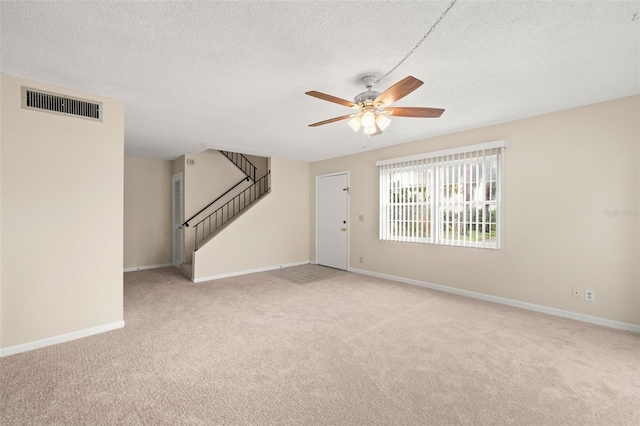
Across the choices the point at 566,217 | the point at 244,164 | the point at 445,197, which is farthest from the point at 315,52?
the point at 244,164

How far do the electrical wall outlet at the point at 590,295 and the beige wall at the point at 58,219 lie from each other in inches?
211

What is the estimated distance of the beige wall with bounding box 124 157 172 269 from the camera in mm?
6160

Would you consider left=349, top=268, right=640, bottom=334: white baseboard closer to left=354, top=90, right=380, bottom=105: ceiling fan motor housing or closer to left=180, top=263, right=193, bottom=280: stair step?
left=354, top=90, right=380, bottom=105: ceiling fan motor housing

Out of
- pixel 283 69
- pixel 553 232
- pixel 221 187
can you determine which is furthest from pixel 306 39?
pixel 221 187

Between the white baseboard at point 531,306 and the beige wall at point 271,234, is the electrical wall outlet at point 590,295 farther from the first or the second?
the beige wall at point 271,234

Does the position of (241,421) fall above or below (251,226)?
below

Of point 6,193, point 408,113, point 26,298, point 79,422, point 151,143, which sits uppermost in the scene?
point 151,143

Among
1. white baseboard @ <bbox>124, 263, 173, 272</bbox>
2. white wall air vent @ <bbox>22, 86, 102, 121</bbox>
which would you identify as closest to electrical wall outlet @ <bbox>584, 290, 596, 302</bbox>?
white wall air vent @ <bbox>22, 86, 102, 121</bbox>

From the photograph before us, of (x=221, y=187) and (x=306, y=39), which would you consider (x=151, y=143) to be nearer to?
(x=221, y=187)

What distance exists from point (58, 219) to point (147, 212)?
393 cm

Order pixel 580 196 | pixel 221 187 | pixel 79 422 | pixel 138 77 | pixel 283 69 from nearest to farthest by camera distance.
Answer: pixel 79 422
pixel 283 69
pixel 138 77
pixel 580 196
pixel 221 187

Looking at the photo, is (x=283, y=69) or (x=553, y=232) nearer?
(x=283, y=69)

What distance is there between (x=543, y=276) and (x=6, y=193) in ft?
19.2

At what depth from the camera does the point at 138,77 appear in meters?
2.58
